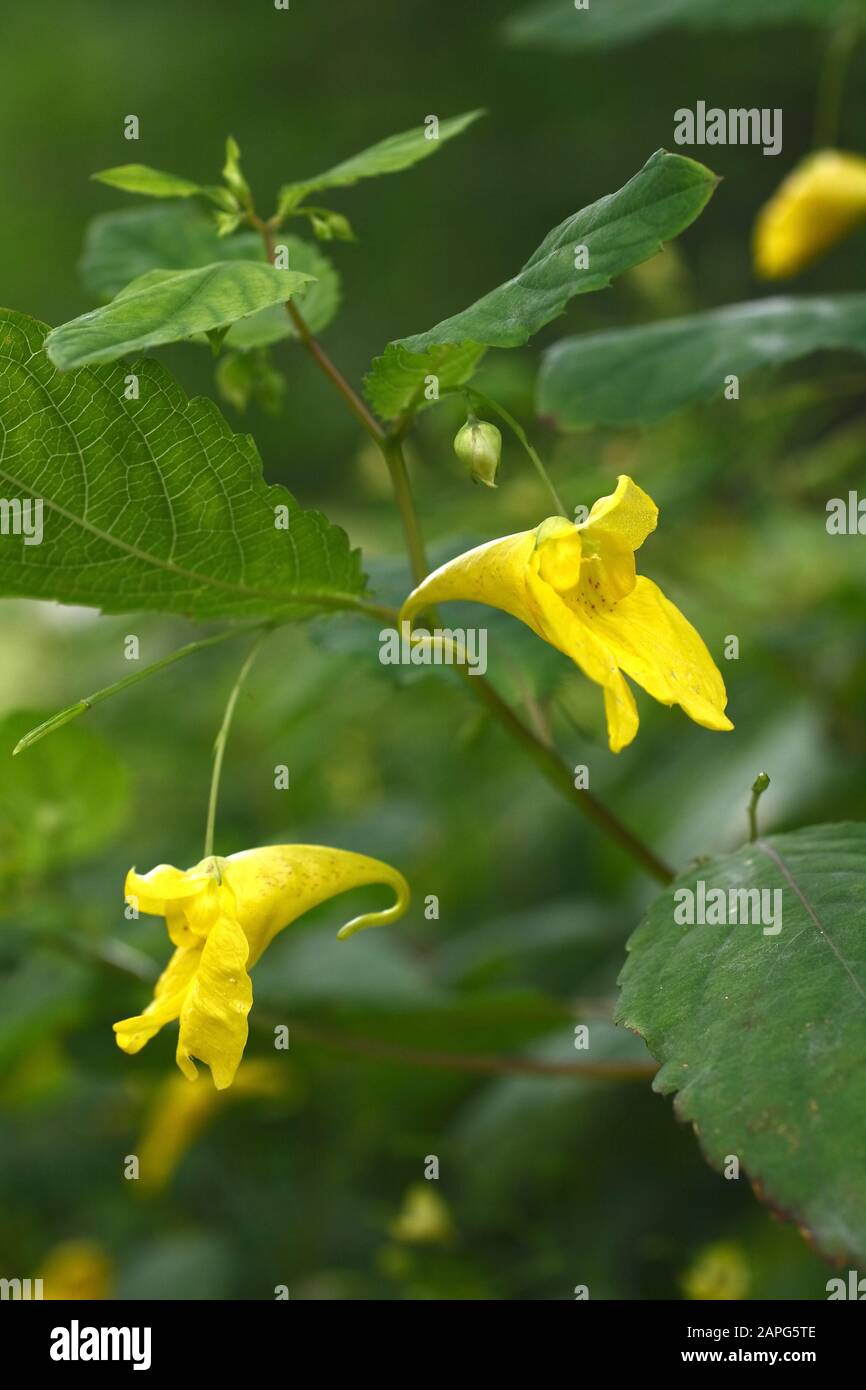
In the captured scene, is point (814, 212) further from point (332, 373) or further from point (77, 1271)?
point (77, 1271)

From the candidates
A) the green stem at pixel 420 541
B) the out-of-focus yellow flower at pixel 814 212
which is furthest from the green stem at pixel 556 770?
the out-of-focus yellow flower at pixel 814 212

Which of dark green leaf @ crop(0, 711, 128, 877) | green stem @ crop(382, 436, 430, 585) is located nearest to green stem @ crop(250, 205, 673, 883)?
green stem @ crop(382, 436, 430, 585)

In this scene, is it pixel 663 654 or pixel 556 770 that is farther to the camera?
pixel 556 770

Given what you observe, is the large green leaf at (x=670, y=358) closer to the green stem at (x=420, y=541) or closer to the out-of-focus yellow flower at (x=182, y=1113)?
the green stem at (x=420, y=541)

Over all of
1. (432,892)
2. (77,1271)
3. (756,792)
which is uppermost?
(432,892)

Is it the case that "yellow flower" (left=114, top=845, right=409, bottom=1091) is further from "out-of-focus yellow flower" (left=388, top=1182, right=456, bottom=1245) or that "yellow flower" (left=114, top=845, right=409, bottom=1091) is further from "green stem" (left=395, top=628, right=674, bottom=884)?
"out-of-focus yellow flower" (left=388, top=1182, right=456, bottom=1245)

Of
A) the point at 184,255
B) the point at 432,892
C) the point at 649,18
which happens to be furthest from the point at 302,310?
the point at 432,892
